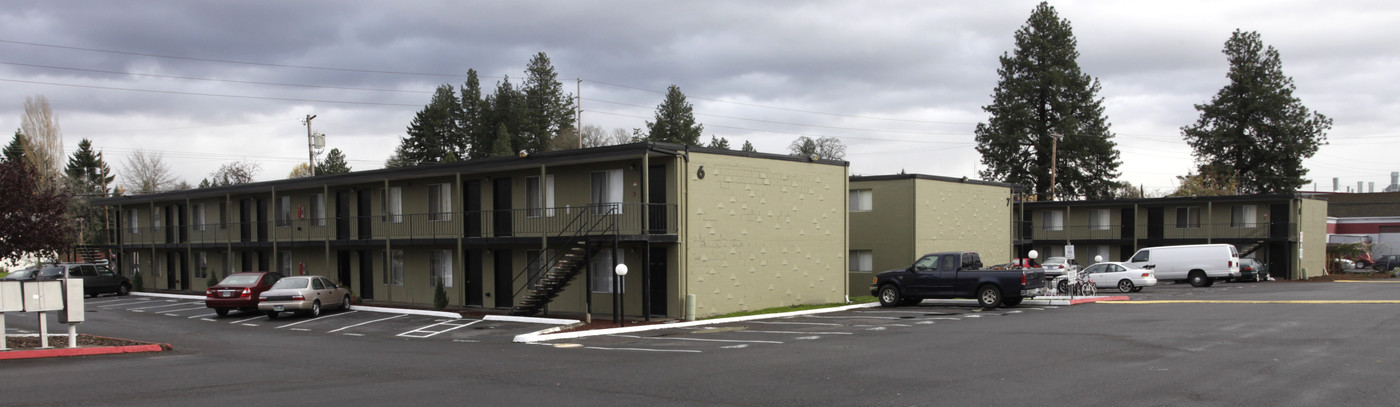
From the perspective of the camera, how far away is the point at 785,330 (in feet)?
67.2

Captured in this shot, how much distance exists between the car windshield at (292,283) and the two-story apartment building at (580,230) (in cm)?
387

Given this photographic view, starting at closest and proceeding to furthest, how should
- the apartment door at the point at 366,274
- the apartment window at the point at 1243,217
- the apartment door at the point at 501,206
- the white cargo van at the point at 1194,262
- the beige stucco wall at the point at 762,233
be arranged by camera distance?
the beige stucco wall at the point at 762,233 → the apartment door at the point at 501,206 → the apartment door at the point at 366,274 → the white cargo van at the point at 1194,262 → the apartment window at the point at 1243,217

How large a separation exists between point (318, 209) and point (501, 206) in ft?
35.3

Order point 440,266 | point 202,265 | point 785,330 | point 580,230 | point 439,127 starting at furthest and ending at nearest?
1. point 439,127
2. point 202,265
3. point 440,266
4. point 580,230
5. point 785,330

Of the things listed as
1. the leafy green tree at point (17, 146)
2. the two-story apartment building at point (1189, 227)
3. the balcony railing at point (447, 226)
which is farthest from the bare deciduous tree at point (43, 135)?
the two-story apartment building at point (1189, 227)

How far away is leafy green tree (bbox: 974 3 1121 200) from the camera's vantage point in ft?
208

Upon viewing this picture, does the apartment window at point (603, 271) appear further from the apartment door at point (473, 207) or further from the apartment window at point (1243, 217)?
the apartment window at point (1243, 217)

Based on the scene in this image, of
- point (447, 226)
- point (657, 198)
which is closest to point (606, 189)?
point (657, 198)

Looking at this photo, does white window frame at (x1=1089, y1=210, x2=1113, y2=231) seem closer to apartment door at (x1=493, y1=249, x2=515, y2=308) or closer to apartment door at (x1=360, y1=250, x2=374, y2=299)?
apartment door at (x1=493, y1=249, x2=515, y2=308)

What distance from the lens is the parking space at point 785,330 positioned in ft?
58.1

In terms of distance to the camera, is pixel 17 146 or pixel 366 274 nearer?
pixel 366 274

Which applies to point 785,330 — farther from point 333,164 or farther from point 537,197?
point 333,164

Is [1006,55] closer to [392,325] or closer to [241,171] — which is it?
[392,325]

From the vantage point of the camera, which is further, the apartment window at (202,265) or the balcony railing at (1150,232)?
the balcony railing at (1150,232)
